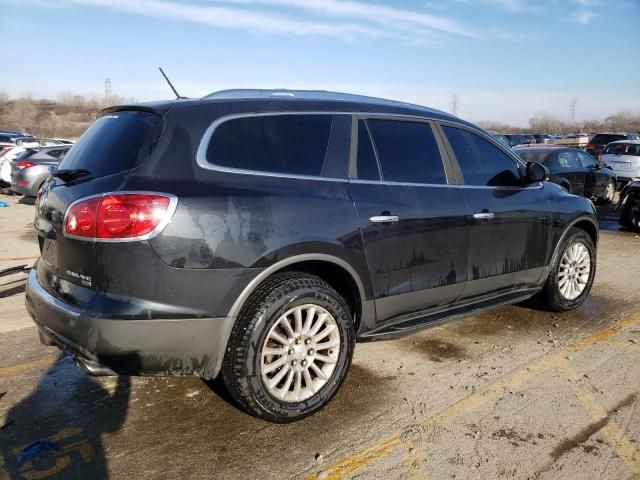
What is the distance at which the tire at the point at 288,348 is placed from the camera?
2.97 m

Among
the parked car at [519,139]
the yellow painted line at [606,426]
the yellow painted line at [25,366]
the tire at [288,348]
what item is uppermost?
the parked car at [519,139]

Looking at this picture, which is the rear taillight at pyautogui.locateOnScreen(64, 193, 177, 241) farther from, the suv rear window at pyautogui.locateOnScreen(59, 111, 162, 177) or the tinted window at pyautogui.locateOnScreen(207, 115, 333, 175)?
the tinted window at pyautogui.locateOnScreen(207, 115, 333, 175)

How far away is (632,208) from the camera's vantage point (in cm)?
1033

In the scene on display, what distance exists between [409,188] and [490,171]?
108cm

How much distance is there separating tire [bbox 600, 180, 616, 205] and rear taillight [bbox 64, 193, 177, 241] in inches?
545

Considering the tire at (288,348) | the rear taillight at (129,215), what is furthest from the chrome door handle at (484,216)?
the rear taillight at (129,215)

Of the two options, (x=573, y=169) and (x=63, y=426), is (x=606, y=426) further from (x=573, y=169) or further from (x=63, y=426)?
(x=573, y=169)

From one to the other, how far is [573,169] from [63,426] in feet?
41.6

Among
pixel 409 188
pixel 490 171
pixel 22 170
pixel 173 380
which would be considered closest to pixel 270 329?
pixel 173 380

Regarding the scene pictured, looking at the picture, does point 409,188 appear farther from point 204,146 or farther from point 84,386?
point 84,386

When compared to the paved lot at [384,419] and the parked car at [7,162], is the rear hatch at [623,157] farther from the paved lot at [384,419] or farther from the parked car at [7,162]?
the parked car at [7,162]

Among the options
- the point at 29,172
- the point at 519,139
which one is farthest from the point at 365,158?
the point at 519,139

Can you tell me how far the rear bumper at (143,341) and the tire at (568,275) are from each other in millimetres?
3330

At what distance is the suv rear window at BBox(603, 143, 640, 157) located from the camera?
16.8 metres
